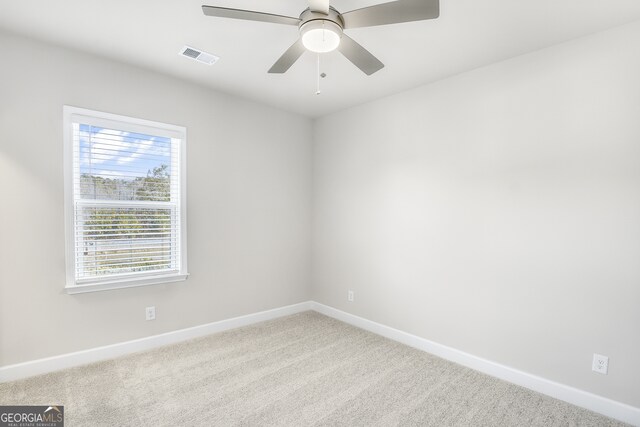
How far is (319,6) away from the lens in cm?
162

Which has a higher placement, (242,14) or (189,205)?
(242,14)

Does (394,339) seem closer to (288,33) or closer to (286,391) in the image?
(286,391)

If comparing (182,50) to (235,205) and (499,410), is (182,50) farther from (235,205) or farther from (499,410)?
(499,410)

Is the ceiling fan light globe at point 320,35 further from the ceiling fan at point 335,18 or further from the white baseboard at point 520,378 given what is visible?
the white baseboard at point 520,378

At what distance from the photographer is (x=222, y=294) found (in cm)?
A: 356

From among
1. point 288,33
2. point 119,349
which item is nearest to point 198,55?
point 288,33

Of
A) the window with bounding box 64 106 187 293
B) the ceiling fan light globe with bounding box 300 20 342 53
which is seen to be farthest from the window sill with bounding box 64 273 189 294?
the ceiling fan light globe with bounding box 300 20 342 53

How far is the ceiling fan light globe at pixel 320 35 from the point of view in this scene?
1.73 meters

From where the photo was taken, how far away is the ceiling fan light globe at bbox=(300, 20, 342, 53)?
5.67 ft

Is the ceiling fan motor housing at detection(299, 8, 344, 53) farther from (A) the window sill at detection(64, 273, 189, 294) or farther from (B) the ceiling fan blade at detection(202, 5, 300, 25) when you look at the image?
(A) the window sill at detection(64, 273, 189, 294)

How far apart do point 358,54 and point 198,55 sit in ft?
4.78

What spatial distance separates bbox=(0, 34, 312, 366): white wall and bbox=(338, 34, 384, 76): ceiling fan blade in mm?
1521

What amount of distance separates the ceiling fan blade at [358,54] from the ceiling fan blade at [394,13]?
4.2 inches

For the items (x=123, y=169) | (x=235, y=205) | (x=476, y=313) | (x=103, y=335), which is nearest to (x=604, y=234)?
(x=476, y=313)
